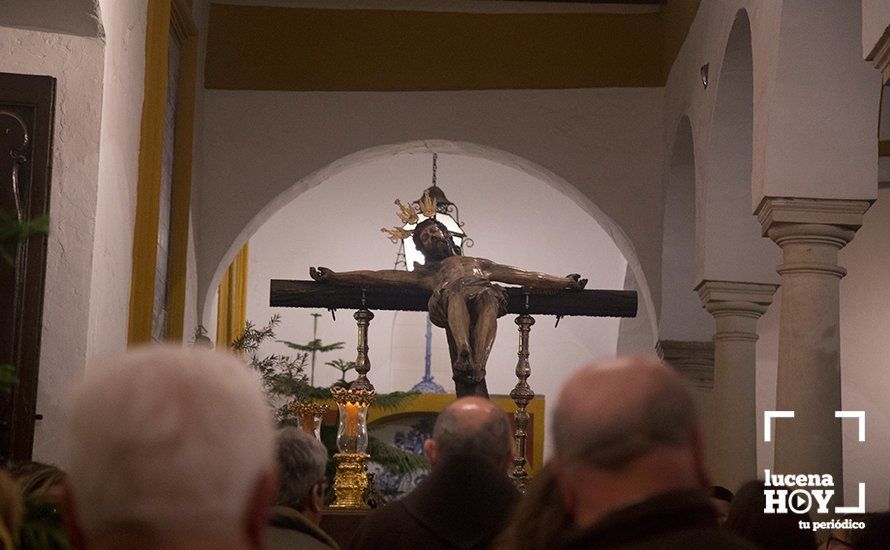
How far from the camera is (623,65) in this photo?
44.9ft

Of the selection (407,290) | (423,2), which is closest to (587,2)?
(423,2)

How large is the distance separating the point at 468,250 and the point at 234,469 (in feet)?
57.1

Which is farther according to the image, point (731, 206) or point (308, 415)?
point (731, 206)

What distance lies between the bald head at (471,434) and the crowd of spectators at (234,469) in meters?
0.65

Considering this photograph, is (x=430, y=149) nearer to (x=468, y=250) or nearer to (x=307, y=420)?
(x=468, y=250)

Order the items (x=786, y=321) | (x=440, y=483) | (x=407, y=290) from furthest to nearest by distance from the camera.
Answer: (x=407, y=290) < (x=786, y=321) < (x=440, y=483)

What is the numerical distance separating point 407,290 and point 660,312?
425cm

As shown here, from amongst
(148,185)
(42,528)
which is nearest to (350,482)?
(148,185)

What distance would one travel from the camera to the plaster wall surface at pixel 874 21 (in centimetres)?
591

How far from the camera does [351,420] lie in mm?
8555

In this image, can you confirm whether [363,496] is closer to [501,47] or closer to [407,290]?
[407,290]

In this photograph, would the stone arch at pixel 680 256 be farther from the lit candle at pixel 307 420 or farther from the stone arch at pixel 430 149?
the lit candle at pixel 307 420

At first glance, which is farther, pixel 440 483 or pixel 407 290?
pixel 407 290

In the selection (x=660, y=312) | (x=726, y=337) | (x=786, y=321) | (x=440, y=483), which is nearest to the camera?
(x=440, y=483)
